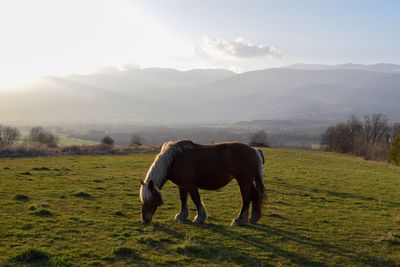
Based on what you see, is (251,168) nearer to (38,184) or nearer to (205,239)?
(205,239)

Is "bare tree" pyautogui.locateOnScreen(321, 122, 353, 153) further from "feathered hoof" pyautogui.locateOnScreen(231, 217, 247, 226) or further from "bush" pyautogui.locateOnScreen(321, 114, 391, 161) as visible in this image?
"feathered hoof" pyautogui.locateOnScreen(231, 217, 247, 226)

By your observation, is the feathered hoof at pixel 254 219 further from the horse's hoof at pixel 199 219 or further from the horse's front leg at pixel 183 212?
the horse's front leg at pixel 183 212

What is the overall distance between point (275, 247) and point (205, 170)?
2.90m

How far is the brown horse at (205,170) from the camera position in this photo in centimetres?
1089

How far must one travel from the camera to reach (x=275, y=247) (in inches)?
364

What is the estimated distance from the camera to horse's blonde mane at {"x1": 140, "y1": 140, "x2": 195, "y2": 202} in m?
10.5

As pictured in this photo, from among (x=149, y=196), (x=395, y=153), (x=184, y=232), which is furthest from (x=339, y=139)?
(x=149, y=196)

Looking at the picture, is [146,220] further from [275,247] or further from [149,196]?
[275,247]

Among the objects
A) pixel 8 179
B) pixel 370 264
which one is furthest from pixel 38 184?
pixel 370 264

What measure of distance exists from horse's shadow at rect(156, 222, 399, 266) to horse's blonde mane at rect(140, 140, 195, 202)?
1.06 m

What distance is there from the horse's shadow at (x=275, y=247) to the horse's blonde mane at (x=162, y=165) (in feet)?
3.49

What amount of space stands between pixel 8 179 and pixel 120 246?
1368 centimetres

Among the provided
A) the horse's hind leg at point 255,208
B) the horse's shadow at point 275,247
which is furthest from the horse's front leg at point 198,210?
the horse's hind leg at point 255,208

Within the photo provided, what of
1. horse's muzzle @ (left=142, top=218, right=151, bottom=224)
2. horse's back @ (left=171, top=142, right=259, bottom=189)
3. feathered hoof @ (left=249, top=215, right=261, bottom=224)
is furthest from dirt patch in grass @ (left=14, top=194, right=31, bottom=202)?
feathered hoof @ (left=249, top=215, right=261, bottom=224)
